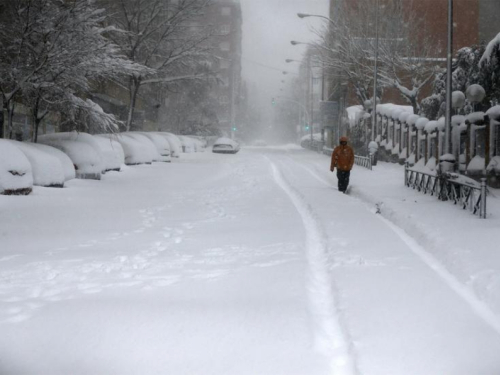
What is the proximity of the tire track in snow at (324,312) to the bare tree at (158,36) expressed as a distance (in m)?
25.7

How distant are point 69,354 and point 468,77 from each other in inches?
945

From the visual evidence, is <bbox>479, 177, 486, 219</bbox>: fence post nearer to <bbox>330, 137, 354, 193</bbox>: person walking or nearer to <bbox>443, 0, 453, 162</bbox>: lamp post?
<bbox>443, 0, 453, 162</bbox>: lamp post

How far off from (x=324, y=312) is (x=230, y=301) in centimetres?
92

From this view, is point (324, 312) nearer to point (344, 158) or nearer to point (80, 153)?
point (344, 158)

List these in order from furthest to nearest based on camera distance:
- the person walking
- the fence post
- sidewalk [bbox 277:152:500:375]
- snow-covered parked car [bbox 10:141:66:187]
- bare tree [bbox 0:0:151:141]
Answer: the person walking → bare tree [bbox 0:0:151:141] → snow-covered parked car [bbox 10:141:66:187] → the fence post → sidewalk [bbox 277:152:500:375]

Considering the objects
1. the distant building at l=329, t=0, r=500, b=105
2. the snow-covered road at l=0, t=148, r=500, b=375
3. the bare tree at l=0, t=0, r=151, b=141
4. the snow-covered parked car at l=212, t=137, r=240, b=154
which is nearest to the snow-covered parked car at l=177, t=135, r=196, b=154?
the snow-covered parked car at l=212, t=137, r=240, b=154

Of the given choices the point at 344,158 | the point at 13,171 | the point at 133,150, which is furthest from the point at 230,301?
the point at 133,150

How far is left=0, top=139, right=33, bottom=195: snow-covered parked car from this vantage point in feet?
40.4

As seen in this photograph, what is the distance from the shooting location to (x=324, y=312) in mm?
5320

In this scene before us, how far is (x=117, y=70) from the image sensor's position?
1750cm

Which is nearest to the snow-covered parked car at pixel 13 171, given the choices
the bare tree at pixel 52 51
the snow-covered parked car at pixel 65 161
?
the snow-covered parked car at pixel 65 161

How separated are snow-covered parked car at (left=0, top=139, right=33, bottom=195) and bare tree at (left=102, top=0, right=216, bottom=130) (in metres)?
20.2

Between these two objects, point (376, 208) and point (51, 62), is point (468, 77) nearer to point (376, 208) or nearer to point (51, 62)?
point (376, 208)

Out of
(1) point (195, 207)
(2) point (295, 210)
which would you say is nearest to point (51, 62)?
(1) point (195, 207)
